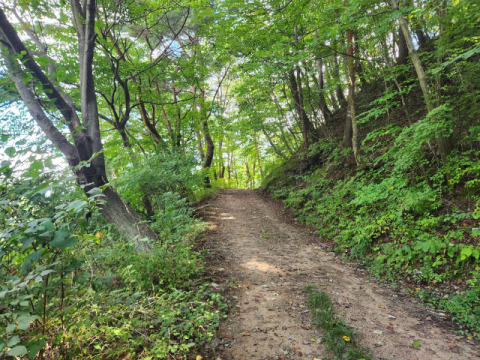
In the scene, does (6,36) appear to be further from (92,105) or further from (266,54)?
(266,54)

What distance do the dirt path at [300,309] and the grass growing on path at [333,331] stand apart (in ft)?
0.37

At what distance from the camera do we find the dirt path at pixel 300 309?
9.21 feet

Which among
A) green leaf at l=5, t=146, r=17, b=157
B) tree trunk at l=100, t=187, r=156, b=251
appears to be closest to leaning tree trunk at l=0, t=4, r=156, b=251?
tree trunk at l=100, t=187, r=156, b=251

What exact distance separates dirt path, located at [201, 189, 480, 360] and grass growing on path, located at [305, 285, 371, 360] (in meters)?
0.11

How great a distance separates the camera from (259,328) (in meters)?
3.17

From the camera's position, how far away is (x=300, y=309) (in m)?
3.58

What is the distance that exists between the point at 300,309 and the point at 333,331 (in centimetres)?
63

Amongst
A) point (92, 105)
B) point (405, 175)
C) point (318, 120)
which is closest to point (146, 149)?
point (92, 105)

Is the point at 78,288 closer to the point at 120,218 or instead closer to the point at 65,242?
the point at 65,242

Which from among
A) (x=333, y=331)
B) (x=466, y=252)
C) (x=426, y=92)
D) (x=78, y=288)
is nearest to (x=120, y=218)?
(x=78, y=288)

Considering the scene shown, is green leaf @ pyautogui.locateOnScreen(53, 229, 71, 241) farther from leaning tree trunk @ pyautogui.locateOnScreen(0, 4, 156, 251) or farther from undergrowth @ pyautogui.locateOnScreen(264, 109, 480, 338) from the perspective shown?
undergrowth @ pyautogui.locateOnScreen(264, 109, 480, 338)

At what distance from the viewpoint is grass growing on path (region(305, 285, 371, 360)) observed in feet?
8.84

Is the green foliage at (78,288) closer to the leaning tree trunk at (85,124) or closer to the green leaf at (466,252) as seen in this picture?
the leaning tree trunk at (85,124)

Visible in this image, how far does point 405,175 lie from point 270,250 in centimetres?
386
